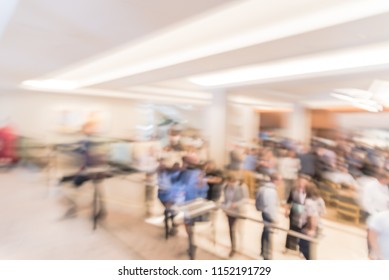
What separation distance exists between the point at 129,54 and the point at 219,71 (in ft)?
1.78

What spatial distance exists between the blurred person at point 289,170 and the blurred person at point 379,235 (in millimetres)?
363

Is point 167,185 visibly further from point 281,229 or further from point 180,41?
point 180,41

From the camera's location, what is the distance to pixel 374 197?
100cm

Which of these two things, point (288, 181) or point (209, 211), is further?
point (209, 211)

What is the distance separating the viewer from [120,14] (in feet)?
2.84

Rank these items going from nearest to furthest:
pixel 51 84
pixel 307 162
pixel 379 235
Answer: pixel 379 235, pixel 307 162, pixel 51 84

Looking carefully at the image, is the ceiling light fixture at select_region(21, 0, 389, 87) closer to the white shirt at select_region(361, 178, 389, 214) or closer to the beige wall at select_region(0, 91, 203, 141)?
the beige wall at select_region(0, 91, 203, 141)

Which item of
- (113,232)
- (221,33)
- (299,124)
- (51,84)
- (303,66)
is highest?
(221,33)

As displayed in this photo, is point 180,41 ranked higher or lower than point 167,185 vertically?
higher

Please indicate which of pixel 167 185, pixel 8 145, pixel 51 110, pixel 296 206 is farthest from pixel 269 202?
pixel 8 145

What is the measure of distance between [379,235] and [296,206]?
0.36 meters

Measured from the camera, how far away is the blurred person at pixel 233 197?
3.80 feet
